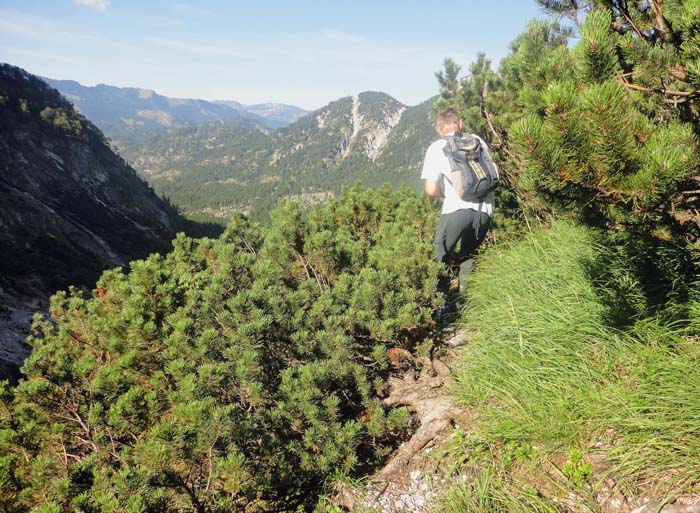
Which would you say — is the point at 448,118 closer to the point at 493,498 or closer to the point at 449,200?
the point at 449,200

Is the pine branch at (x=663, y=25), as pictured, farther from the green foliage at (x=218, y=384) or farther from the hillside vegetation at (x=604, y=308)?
the green foliage at (x=218, y=384)

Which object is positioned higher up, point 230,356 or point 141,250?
point 230,356

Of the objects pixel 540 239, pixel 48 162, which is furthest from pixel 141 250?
pixel 540 239

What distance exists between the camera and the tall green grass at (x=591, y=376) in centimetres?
231

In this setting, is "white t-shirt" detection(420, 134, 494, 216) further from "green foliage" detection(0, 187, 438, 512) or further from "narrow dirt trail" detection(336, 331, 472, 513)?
"narrow dirt trail" detection(336, 331, 472, 513)

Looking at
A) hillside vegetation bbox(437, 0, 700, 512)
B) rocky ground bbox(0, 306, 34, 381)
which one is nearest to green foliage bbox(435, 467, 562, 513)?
hillside vegetation bbox(437, 0, 700, 512)

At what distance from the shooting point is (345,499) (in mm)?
2900

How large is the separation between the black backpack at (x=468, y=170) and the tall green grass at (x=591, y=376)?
121 centimetres

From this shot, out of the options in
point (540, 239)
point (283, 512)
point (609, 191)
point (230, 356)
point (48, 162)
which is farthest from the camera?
point (48, 162)

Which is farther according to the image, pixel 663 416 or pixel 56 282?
pixel 56 282

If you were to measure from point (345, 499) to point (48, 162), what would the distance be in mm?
78959

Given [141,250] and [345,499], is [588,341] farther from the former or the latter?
[141,250]

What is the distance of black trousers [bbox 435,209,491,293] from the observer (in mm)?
4668

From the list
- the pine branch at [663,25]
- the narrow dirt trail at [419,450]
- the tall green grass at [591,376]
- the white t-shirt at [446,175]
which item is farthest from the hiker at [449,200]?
the pine branch at [663,25]
